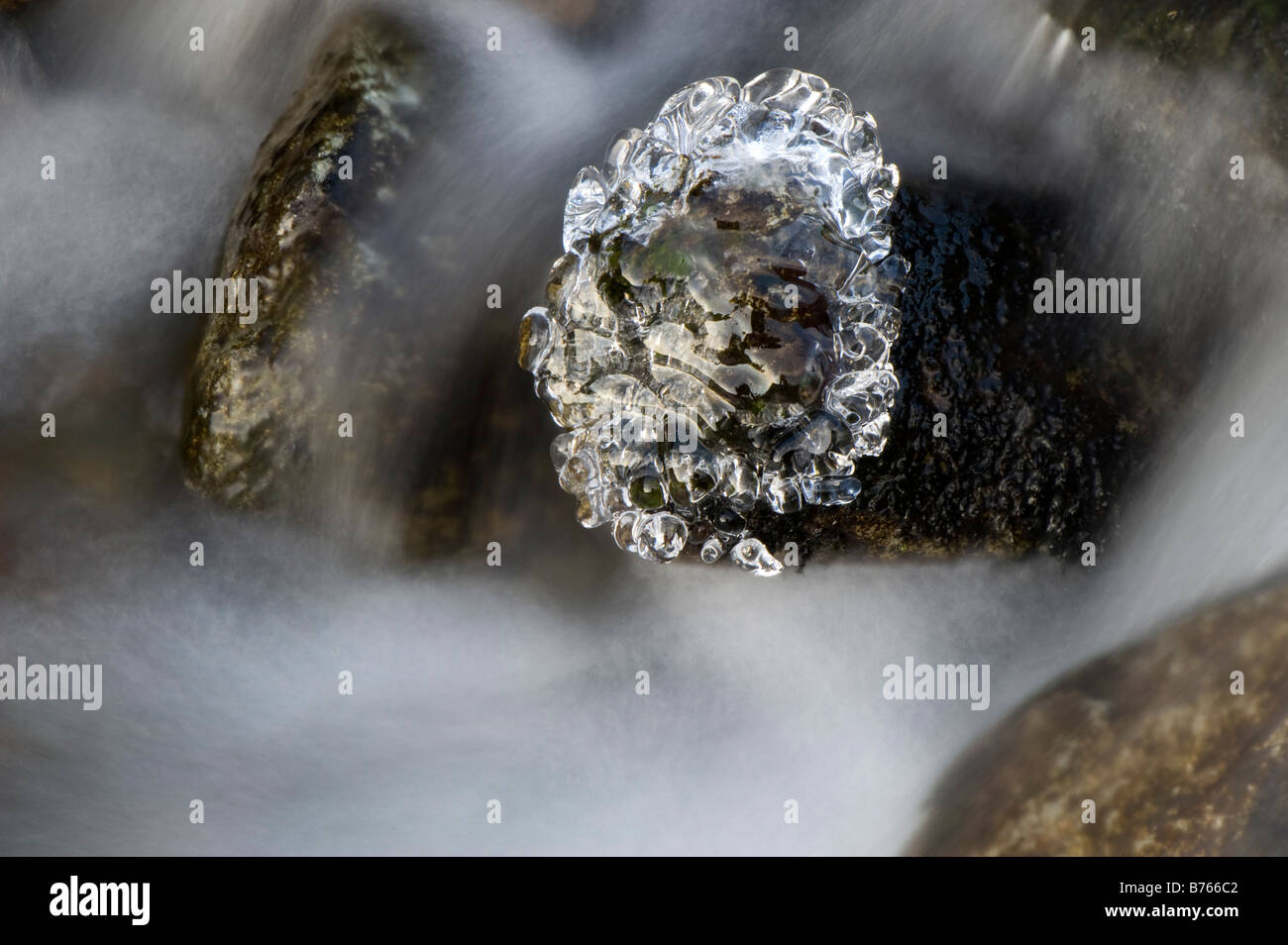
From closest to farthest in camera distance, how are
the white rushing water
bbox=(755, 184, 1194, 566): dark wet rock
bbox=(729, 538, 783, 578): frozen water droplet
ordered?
1. bbox=(755, 184, 1194, 566): dark wet rock
2. bbox=(729, 538, 783, 578): frozen water droplet
3. the white rushing water

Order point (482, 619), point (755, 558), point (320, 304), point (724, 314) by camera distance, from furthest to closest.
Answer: point (482, 619), point (755, 558), point (320, 304), point (724, 314)

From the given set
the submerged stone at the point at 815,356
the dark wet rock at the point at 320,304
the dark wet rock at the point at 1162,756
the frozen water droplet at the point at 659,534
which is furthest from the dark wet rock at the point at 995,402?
the dark wet rock at the point at 320,304

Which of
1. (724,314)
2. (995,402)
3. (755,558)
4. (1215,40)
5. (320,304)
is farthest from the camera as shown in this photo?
(755,558)

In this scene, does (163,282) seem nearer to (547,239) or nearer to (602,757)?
(547,239)

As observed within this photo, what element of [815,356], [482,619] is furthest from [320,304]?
[815,356]

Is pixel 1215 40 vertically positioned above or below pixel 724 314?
above

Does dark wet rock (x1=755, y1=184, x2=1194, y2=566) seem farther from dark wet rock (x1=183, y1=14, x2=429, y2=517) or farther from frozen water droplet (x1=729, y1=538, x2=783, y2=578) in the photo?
dark wet rock (x1=183, y1=14, x2=429, y2=517)

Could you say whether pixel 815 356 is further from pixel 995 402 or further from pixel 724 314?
pixel 995 402

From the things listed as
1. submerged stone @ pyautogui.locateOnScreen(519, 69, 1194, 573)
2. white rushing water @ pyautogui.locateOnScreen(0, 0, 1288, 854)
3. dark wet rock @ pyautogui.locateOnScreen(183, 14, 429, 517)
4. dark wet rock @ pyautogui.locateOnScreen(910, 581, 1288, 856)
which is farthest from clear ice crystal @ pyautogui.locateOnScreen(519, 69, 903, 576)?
dark wet rock @ pyautogui.locateOnScreen(910, 581, 1288, 856)
